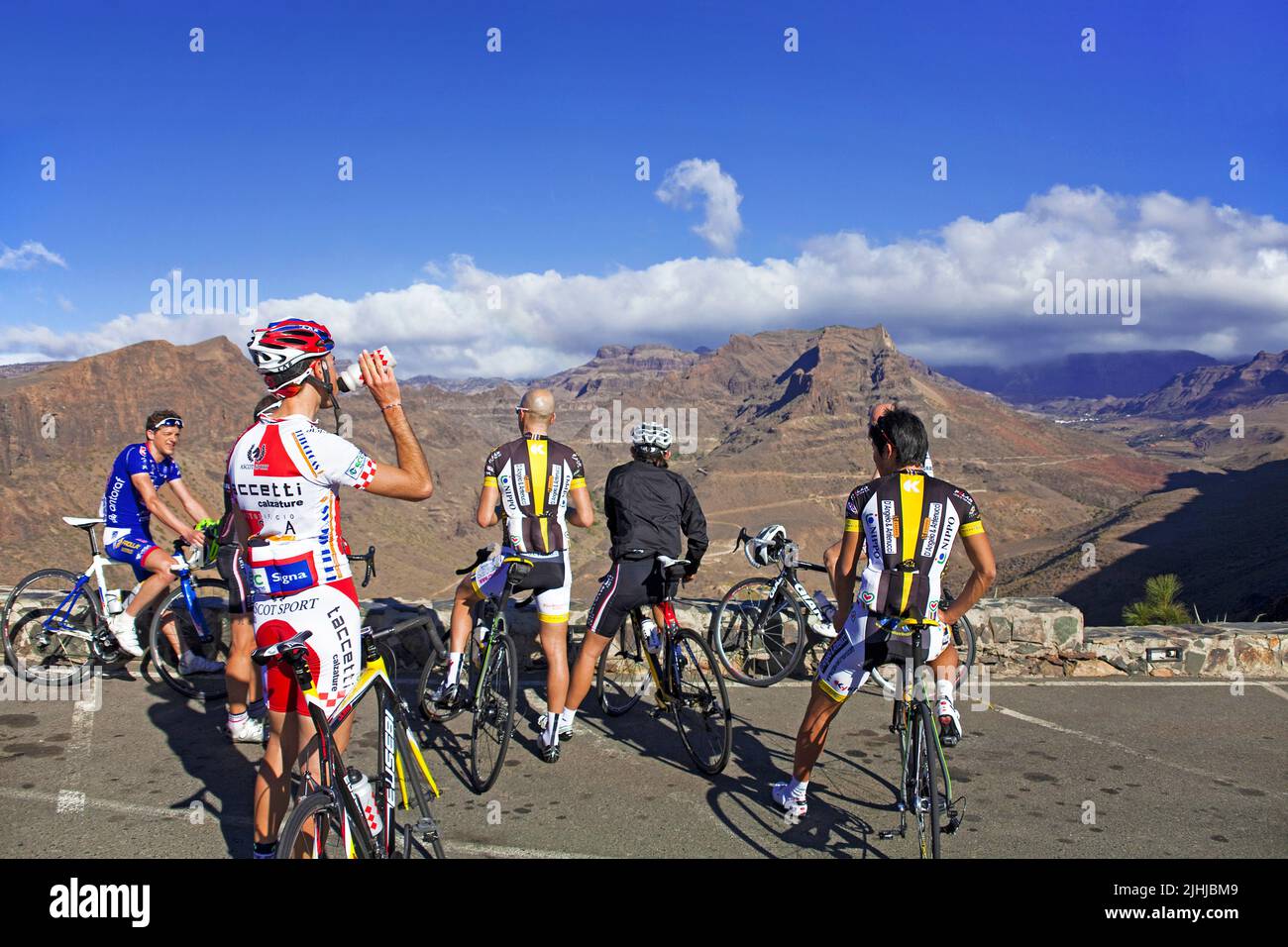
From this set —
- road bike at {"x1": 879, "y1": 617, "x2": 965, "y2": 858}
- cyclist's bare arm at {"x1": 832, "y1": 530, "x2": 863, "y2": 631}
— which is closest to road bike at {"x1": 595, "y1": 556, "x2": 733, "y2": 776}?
cyclist's bare arm at {"x1": 832, "y1": 530, "x2": 863, "y2": 631}

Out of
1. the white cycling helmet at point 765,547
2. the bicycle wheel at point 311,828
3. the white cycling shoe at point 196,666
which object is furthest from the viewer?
the white cycling helmet at point 765,547

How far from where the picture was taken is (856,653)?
4543mm

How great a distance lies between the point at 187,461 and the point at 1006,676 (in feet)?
308

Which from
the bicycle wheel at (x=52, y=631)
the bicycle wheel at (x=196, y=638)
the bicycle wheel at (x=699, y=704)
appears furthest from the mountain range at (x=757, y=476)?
the bicycle wheel at (x=699, y=704)

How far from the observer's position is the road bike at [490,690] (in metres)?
5.39

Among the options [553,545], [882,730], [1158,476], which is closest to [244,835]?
[553,545]

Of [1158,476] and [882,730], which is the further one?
[1158,476]

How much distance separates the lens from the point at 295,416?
3615 millimetres

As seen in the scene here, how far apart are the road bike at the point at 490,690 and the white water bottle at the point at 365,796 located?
5.69 feet

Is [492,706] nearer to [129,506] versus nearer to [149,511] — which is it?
[149,511]

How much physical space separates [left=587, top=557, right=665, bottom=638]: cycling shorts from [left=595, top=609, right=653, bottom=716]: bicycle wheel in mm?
576

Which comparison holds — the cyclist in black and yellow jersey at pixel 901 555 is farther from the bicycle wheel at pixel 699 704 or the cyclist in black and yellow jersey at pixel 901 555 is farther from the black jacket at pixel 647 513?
the black jacket at pixel 647 513
